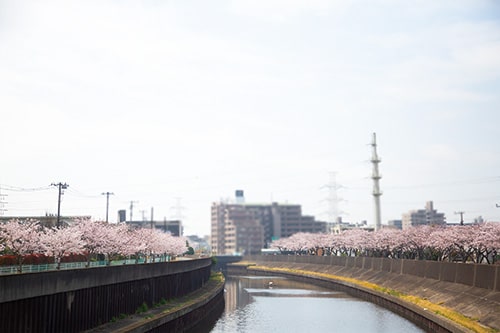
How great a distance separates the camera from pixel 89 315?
45.2m

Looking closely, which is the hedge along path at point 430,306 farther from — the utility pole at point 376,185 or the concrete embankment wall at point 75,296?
the utility pole at point 376,185

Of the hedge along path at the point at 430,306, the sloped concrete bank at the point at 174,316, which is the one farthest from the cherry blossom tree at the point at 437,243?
the sloped concrete bank at the point at 174,316

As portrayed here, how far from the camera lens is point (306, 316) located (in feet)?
245

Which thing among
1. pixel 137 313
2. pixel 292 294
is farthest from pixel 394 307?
pixel 137 313

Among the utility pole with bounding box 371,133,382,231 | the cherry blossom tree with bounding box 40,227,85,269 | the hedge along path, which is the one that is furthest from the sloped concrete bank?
the utility pole with bounding box 371,133,382,231

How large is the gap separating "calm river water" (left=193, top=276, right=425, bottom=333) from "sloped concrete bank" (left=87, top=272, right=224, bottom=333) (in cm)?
226

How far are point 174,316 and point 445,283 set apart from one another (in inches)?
1285

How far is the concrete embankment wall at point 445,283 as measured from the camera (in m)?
56.7

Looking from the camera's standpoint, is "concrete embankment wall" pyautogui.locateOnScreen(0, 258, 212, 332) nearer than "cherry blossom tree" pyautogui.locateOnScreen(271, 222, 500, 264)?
Yes

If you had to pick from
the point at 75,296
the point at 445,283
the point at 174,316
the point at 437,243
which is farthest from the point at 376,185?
the point at 75,296

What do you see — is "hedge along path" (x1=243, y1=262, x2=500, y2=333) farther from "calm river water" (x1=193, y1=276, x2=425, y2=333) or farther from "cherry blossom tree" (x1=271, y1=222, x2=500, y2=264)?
"cherry blossom tree" (x1=271, y1=222, x2=500, y2=264)

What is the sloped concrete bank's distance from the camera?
48.7 m

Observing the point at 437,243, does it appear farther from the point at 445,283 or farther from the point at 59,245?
the point at 59,245

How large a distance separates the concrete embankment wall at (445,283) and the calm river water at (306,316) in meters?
3.97
